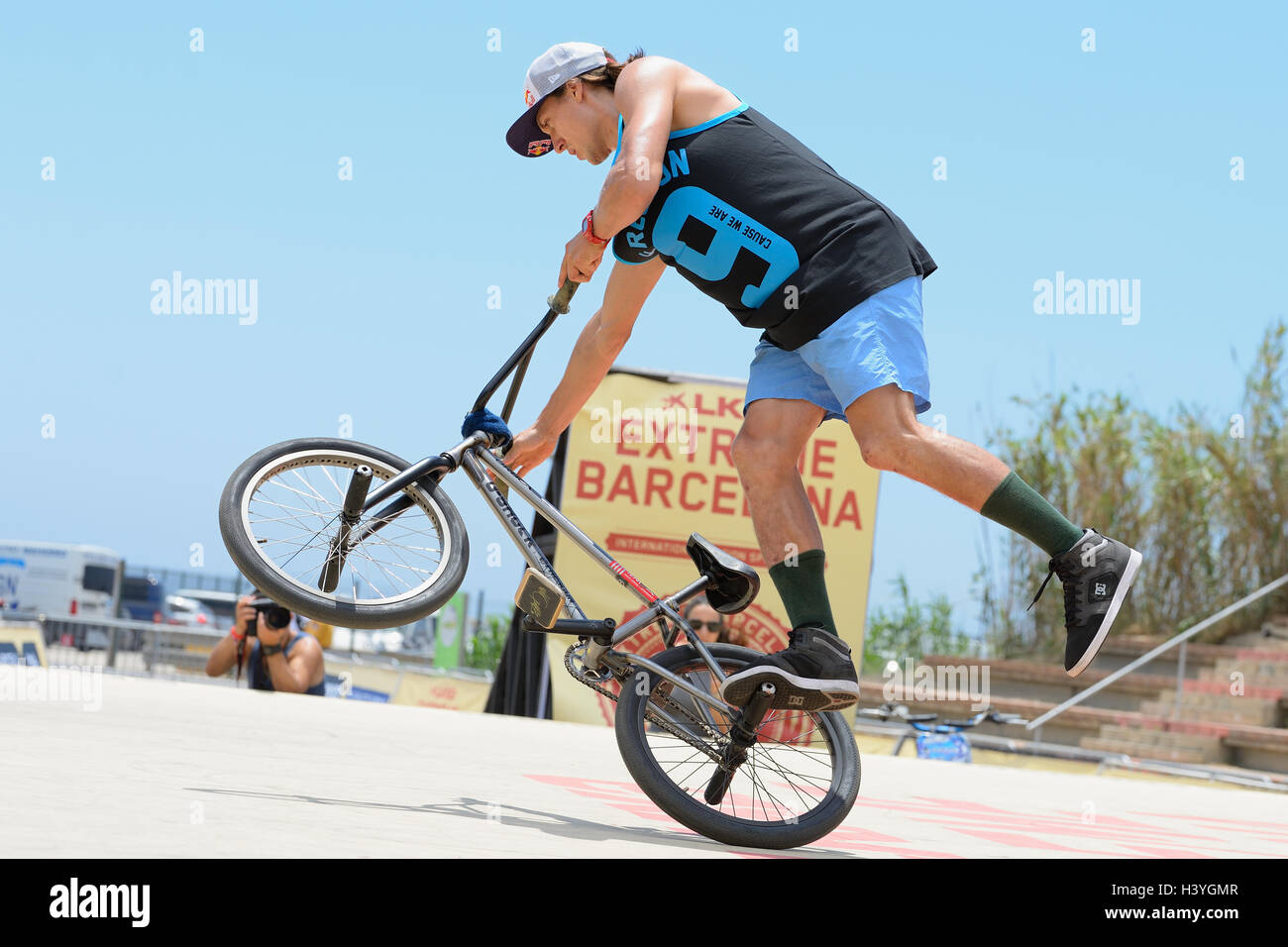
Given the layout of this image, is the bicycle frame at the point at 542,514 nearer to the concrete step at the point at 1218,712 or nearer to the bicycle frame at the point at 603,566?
the bicycle frame at the point at 603,566

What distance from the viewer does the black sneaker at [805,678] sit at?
2.59 metres

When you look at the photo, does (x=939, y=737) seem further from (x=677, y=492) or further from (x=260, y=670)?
(x=260, y=670)

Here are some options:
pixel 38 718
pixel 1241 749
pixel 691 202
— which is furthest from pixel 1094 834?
pixel 1241 749

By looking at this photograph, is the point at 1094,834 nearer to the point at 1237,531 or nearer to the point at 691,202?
the point at 691,202

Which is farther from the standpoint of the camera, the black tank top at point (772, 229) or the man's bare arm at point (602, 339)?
the man's bare arm at point (602, 339)

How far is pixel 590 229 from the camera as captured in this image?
268 centimetres

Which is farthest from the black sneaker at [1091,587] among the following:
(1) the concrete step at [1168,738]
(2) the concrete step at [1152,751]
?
(1) the concrete step at [1168,738]

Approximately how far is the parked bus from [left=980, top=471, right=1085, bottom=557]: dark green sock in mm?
31952

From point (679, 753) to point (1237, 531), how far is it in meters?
12.2

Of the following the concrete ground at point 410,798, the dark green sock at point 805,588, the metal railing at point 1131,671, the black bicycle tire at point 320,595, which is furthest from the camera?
the metal railing at point 1131,671

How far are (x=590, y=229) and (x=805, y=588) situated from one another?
916mm

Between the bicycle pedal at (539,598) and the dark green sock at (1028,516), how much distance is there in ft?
3.12

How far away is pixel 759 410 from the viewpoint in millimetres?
2783
